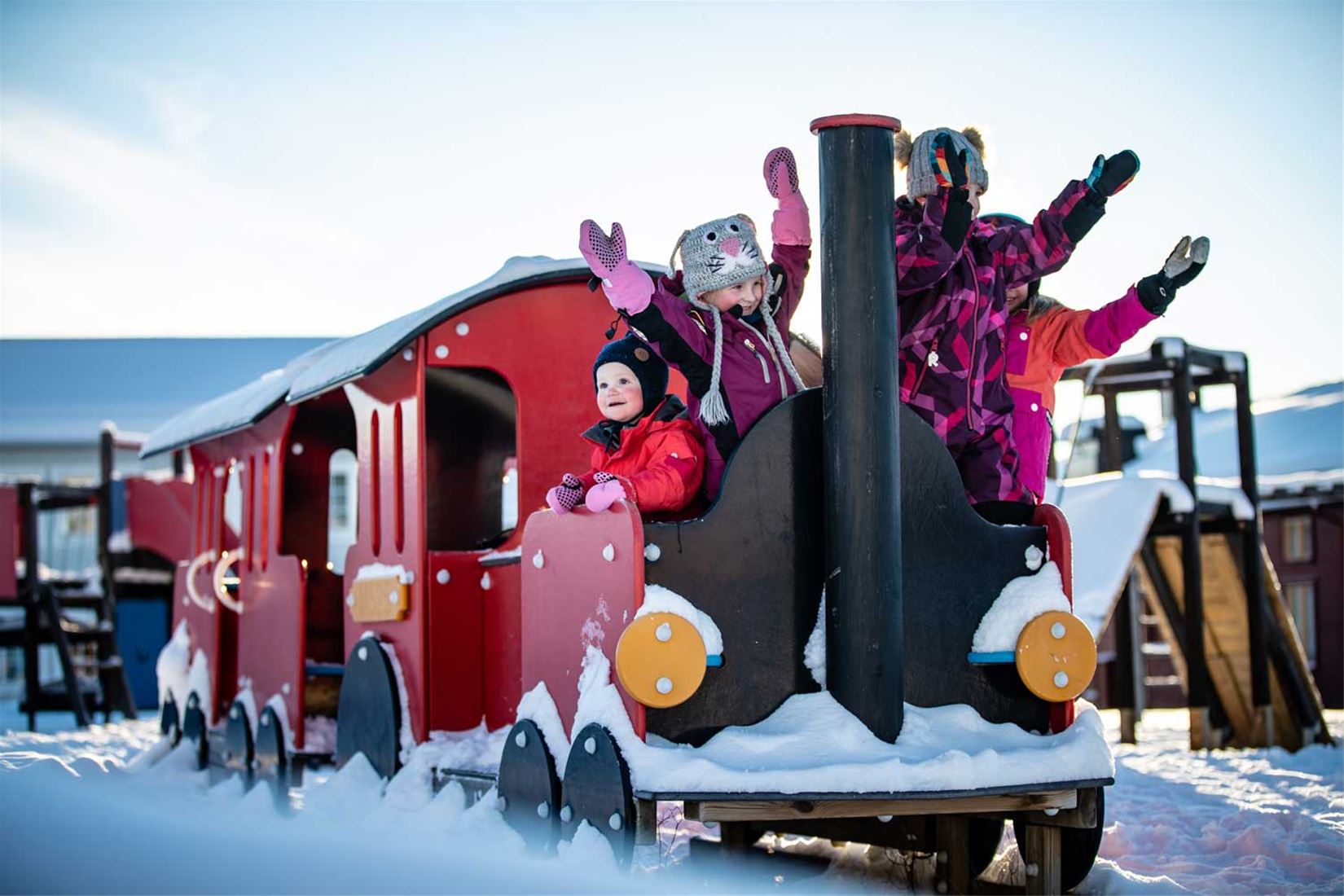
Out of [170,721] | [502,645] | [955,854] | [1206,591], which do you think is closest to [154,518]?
[170,721]

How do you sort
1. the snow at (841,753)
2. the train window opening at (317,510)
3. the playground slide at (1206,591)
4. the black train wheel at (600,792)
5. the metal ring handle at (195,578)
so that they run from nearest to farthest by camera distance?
the snow at (841,753) → the black train wheel at (600,792) → the train window opening at (317,510) → the metal ring handle at (195,578) → the playground slide at (1206,591)

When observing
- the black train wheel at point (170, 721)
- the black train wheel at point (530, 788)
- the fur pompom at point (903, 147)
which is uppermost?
the fur pompom at point (903, 147)

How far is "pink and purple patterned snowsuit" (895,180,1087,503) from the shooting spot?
14.6 feet

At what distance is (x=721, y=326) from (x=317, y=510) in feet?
14.9

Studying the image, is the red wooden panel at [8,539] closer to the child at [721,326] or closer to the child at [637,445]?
the child at [637,445]

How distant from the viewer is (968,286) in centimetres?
451

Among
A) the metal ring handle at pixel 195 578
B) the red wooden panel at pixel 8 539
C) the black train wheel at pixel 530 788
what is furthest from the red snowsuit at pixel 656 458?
the red wooden panel at pixel 8 539

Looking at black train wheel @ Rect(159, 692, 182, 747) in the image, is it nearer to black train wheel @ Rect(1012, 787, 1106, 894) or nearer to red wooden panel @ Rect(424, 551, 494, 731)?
red wooden panel @ Rect(424, 551, 494, 731)

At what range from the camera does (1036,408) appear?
4926 mm

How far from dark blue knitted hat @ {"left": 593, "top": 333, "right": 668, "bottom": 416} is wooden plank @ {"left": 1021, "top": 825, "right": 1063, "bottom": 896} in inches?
65.6

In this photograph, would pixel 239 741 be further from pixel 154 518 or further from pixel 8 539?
pixel 154 518

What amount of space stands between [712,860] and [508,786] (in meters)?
0.68

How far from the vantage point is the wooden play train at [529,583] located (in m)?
3.87

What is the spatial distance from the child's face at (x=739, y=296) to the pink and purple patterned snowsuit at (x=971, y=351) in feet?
1.43
